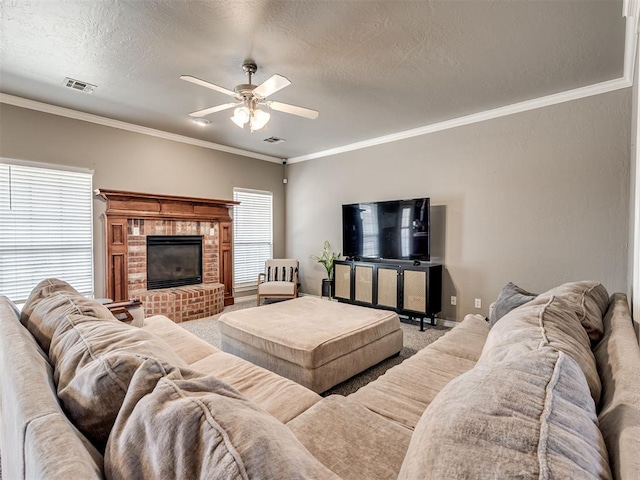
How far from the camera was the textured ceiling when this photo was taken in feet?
7.09

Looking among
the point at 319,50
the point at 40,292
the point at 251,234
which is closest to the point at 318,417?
the point at 40,292

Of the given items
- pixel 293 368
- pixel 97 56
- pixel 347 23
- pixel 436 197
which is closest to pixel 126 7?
pixel 97 56

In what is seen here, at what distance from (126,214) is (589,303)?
4836 mm

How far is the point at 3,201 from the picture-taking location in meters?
3.51

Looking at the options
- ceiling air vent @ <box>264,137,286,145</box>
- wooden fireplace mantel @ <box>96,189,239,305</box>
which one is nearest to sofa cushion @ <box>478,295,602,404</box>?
ceiling air vent @ <box>264,137,286,145</box>

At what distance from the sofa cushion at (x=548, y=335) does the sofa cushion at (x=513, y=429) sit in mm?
190

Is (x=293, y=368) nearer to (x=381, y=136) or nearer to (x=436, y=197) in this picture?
(x=436, y=197)

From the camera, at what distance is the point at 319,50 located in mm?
2611

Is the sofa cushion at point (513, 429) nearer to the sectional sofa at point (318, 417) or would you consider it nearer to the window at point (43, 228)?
the sectional sofa at point (318, 417)

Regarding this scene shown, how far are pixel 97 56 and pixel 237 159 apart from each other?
9.93 feet

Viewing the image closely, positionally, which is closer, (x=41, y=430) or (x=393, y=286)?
(x=41, y=430)

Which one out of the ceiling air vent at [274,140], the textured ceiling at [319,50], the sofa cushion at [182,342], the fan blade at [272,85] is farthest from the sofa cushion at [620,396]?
the ceiling air vent at [274,140]

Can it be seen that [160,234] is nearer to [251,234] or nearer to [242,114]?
[251,234]

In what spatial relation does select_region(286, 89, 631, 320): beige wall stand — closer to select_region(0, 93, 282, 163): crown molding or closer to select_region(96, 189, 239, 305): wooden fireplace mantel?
select_region(0, 93, 282, 163): crown molding
